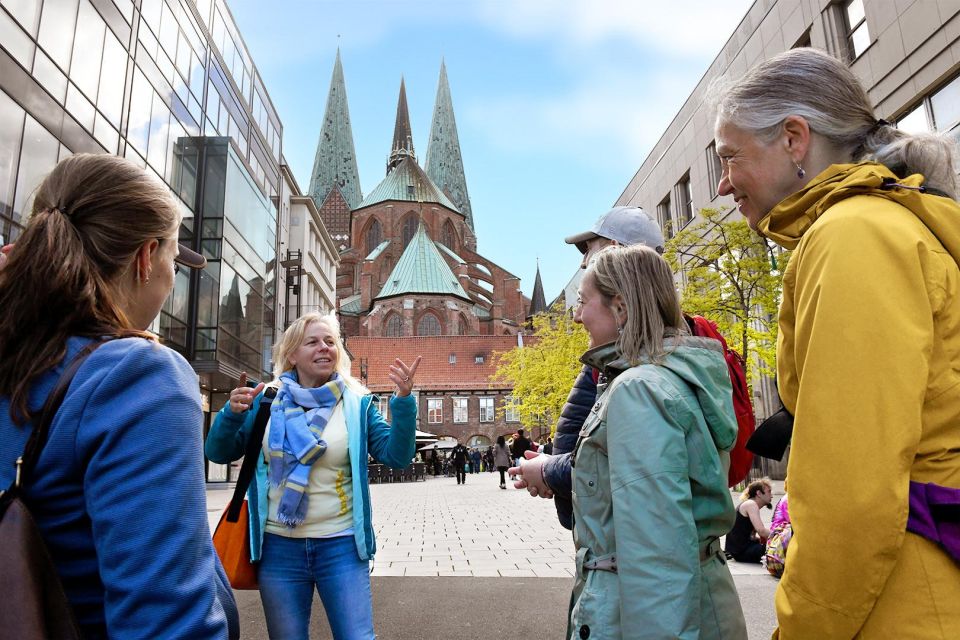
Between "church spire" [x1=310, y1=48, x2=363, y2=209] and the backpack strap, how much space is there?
90.1 meters

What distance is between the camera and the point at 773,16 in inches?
759

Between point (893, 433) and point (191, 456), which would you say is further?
point (191, 456)

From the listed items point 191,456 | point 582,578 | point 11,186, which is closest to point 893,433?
point 582,578

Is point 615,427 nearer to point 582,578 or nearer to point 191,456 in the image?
point 582,578

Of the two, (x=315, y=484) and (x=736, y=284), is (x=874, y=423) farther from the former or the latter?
(x=736, y=284)

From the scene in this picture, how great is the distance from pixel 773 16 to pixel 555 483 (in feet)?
67.6

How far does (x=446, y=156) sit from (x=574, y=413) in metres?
99.2

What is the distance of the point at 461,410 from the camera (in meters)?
59.7

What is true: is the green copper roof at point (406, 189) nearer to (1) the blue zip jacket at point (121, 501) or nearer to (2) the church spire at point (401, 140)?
(2) the church spire at point (401, 140)

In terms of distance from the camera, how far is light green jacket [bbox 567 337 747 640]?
1.74 metres

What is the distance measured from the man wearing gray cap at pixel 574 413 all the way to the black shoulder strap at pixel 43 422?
5.14 feet

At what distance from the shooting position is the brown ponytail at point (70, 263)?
136cm

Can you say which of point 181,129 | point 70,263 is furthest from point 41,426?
point 181,129

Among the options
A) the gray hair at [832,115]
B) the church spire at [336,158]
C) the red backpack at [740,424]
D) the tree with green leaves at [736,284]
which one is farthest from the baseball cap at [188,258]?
the church spire at [336,158]
